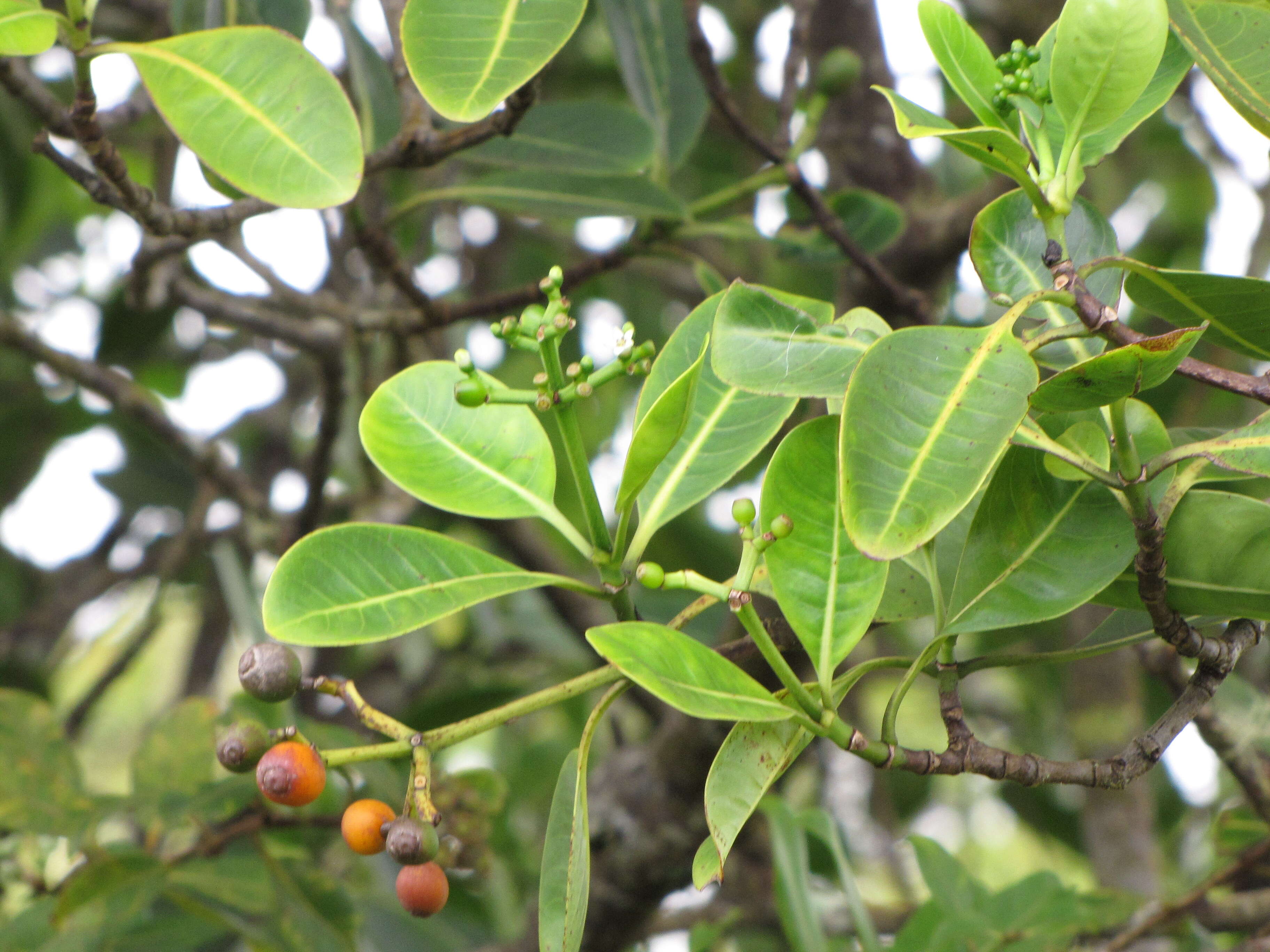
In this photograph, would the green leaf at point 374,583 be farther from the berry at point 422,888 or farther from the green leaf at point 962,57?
the green leaf at point 962,57

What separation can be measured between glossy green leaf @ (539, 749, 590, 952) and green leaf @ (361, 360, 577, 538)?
17 cm

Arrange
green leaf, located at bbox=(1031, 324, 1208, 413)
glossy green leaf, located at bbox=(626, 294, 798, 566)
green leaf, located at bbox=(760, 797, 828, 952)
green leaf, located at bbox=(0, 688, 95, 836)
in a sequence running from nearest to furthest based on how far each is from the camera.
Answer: green leaf, located at bbox=(1031, 324, 1208, 413) → glossy green leaf, located at bbox=(626, 294, 798, 566) → green leaf, located at bbox=(760, 797, 828, 952) → green leaf, located at bbox=(0, 688, 95, 836)

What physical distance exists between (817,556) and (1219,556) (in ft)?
0.74

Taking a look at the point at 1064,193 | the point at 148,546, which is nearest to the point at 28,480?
the point at 148,546

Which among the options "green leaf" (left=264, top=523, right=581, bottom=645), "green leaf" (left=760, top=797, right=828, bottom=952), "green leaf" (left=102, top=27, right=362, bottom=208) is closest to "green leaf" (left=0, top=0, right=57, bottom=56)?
"green leaf" (left=102, top=27, right=362, bottom=208)

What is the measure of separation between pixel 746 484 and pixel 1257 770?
1.00 metres

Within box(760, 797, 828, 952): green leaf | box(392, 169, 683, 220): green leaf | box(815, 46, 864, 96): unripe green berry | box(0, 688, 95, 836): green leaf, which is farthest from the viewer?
box(815, 46, 864, 96): unripe green berry

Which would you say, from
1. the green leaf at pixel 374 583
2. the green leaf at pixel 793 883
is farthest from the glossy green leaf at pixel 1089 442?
the green leaf at pixel 793 883

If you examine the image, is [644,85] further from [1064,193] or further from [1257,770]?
[1257,770]

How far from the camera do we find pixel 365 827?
2.06 feet

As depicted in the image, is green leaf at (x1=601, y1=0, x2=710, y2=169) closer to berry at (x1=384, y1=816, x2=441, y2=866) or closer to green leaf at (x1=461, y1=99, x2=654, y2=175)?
green leaf at (x1=461, y1=99, x2=654, y2=175)

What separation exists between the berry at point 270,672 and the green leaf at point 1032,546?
39cm

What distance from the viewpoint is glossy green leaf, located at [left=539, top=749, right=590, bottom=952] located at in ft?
2.06

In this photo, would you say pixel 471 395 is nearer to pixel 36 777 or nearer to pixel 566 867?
pixel 566 867
